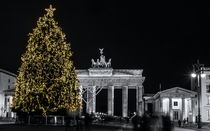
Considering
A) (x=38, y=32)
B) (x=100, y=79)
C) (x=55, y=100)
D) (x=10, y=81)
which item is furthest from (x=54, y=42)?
(x=10, y=81)

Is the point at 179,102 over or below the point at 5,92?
below

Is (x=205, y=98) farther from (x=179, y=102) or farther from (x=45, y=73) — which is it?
(x=45, y=73)

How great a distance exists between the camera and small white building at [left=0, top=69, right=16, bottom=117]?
145 m

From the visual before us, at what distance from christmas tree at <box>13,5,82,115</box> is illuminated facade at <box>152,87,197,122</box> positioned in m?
74.8

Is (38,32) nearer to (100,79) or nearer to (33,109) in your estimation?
(33,109)

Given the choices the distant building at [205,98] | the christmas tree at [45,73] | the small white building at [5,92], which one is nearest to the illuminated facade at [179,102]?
the distant building at [205,98]

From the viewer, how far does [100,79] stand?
442 ft

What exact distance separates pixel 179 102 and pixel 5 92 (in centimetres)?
4826

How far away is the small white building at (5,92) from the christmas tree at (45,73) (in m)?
74.7

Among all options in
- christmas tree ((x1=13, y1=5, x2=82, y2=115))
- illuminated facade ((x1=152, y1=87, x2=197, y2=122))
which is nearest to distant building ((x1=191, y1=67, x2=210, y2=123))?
illuminated facade ((x1=152, y1=87, x2=197, y2=122))

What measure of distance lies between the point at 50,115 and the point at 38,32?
34.3 feet

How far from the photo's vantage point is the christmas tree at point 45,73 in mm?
62906

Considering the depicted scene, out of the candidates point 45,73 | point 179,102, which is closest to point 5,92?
point 179,102

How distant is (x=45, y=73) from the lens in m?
63.8
